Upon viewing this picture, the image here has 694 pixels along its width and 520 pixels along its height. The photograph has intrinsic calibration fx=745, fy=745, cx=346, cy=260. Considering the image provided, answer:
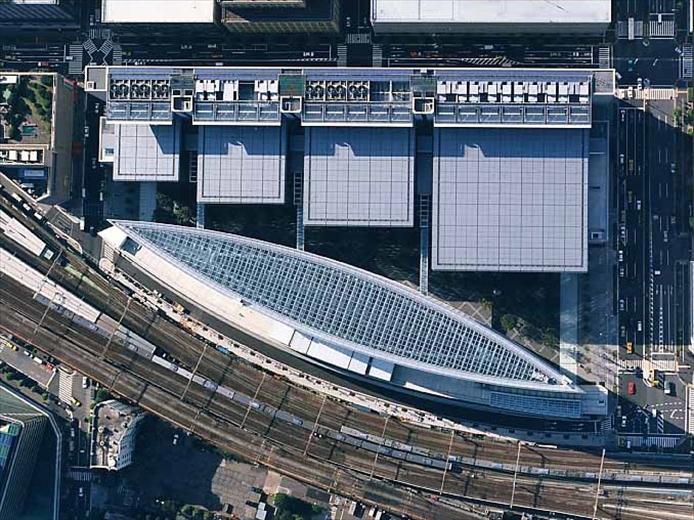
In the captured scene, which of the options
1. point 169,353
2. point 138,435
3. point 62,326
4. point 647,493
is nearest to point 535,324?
point 647,493

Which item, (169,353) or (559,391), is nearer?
(559,391)

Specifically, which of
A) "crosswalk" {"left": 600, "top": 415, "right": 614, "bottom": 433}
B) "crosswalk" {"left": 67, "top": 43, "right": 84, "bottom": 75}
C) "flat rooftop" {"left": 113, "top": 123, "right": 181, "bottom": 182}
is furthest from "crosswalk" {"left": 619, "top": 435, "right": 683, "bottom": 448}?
"crosswalk" {"left": 67, "top": 43, "right": 84, "bottom": 75}

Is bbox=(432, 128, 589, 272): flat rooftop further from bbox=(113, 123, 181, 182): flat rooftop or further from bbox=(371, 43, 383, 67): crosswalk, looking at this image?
bbox=(113, 123, 181, 182): flat rooftop

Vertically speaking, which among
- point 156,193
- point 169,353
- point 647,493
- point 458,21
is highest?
point 458,21

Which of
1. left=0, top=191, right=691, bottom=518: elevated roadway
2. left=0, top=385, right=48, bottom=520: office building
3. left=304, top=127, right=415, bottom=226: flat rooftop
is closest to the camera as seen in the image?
left=304, top=127, right=415, bottom=226: flat rooftop

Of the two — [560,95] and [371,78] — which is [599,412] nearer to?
[560,95]

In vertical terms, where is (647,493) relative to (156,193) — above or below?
below
